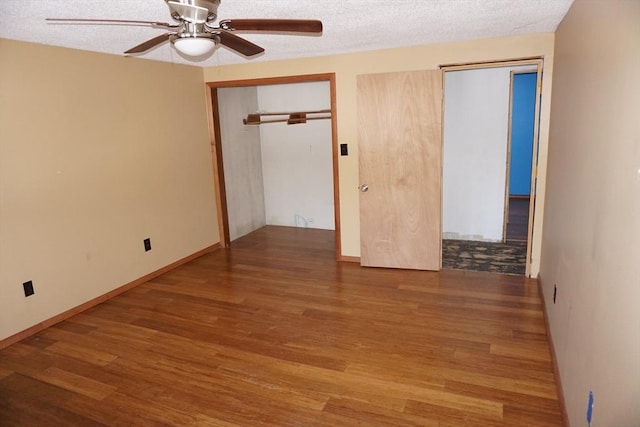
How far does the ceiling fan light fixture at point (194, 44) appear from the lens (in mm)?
2035

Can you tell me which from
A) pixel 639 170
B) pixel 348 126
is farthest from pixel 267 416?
pixel 348 126

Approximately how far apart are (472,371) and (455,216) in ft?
9.83

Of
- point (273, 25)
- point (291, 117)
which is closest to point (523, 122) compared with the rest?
point (291, 117)

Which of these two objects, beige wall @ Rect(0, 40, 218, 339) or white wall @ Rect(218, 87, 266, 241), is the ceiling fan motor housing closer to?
beige wall @ Rect(0, 40, 218, 339)

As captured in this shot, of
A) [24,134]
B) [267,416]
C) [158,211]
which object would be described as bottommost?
[267,416]

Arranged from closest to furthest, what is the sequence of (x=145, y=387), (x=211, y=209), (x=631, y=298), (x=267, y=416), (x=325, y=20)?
(x=631, y=298), (x=267, y=416), (x=145, y=387), (x=325, y=20), (x=211, y=209)

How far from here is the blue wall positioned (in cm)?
734

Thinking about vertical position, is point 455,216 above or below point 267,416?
above

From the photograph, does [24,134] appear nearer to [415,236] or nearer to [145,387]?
[145,387]

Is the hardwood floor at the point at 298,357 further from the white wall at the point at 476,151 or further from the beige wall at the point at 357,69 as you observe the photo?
the white wall at the point at 476,151

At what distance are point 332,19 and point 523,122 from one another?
19.0 feet

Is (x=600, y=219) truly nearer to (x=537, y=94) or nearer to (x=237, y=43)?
(x=237, y=43)

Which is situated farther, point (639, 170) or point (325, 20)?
point (325, 20)

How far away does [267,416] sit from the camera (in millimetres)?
2234
